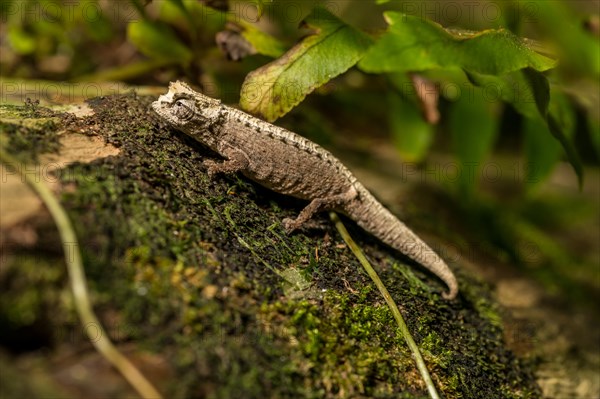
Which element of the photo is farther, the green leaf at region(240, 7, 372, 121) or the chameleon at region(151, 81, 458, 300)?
the green leaf at region(240, 7, 372, 121)

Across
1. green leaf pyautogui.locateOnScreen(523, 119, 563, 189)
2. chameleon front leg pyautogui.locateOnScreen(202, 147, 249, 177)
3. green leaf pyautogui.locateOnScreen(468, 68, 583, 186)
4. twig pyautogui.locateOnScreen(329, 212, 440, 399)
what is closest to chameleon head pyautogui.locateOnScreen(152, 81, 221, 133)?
chameleon front leg pyautogui.locateOnScreen(202, 147, 249, 177)

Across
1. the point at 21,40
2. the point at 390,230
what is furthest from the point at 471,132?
the point at 21,40

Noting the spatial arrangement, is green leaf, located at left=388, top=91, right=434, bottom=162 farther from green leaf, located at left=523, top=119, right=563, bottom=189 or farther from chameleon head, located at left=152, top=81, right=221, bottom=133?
chameleon head, located at left=152, top=81, right=221, bottom=133

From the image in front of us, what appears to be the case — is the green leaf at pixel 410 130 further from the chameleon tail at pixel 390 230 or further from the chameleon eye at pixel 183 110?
the chameleon eye at pixel 183 110

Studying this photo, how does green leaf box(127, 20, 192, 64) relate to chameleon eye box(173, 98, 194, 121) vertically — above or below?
above

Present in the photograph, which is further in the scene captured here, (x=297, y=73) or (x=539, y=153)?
(x=539, y=153)

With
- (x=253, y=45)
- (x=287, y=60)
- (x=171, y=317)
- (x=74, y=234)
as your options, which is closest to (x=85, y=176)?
(x=74, y=234)

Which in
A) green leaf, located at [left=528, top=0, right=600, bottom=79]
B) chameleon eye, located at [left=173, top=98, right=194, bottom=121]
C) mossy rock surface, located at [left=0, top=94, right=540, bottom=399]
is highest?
green leaf, located at [left=528, top=0, right=600, bottom=79]

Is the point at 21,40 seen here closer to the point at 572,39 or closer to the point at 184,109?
the point at 184,109
